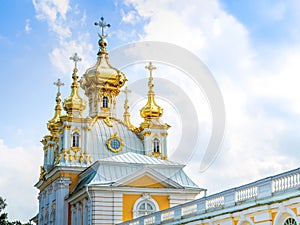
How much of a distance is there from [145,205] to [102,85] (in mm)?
15965

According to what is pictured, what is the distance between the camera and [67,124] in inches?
1731

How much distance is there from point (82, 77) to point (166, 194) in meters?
17.8

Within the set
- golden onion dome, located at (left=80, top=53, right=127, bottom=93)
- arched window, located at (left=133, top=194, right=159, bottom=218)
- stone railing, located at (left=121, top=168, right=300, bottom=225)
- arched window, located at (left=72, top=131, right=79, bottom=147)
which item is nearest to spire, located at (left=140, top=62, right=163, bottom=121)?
golden onion dome, located at (left=80, top=53, right=127, bottom=93)

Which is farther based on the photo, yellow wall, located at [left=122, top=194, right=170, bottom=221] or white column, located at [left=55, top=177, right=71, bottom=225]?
white column, located at [left=55, top=177, right=71, bottom=225]

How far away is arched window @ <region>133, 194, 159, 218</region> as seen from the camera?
36.0m

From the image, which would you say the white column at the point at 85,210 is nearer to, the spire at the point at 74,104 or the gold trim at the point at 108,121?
the spire at the point at 74,104

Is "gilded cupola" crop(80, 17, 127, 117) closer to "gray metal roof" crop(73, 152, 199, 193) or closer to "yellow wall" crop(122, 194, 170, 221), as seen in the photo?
"gray metal roof" crop(73, 152, 199, 193)

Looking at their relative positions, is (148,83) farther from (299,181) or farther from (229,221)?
(299,181)

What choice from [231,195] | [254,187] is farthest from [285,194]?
[231,195]

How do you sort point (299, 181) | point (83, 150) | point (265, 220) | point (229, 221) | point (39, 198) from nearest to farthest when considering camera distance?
point (299, 181) → point (265, 220) → point (229, 221) → point (83, 150) → point (39, 198)

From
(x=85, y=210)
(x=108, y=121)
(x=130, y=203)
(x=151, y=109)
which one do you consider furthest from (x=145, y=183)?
(x=151, y=109)

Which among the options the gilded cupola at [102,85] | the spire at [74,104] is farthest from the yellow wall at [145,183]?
the gilded cupola at [102,85]

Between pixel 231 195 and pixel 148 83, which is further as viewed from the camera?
pixel 148 83

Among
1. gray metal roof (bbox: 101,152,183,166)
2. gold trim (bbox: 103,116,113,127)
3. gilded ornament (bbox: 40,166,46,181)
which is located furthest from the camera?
gilded ornament (bbox: 40,166,46,181)
